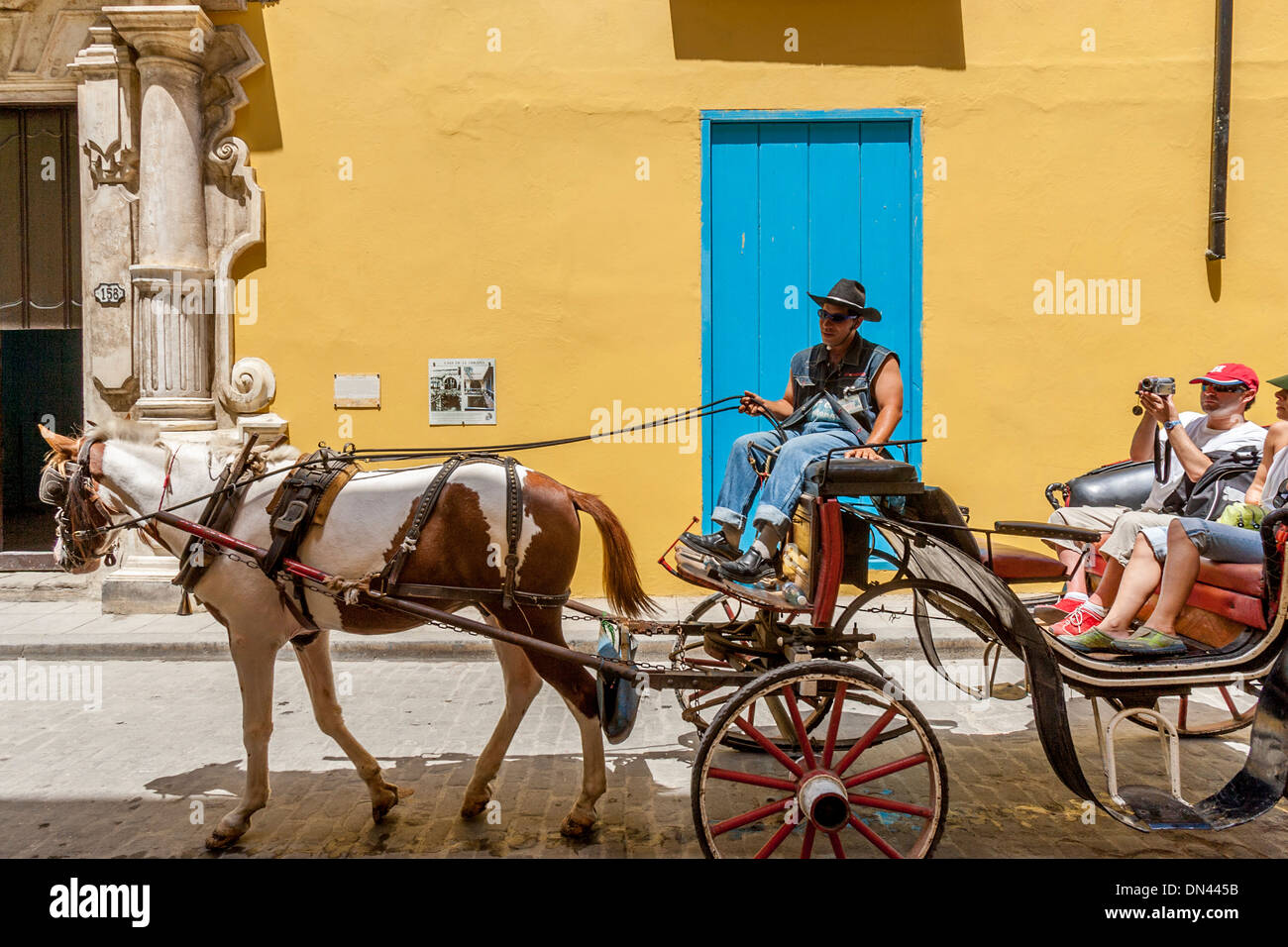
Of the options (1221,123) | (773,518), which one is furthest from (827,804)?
(1221,123)

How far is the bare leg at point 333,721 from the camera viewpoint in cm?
368

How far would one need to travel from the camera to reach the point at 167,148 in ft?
23.7

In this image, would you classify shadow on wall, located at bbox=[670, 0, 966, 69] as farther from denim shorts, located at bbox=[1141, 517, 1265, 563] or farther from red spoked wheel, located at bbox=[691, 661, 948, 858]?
red spoked wheel, located at bbox=[691, 661, 948, 858]

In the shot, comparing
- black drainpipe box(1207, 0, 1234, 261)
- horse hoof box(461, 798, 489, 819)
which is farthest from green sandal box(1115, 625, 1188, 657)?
black drainpipe box(1207, 0, 1234, 261)

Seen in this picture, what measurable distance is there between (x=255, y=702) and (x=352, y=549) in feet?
2.24

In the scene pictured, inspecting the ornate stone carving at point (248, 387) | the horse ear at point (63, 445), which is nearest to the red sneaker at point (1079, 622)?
the horse ear at point (63, 445)

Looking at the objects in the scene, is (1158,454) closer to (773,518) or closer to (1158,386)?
(1158,386)

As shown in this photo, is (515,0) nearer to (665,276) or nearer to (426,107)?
(426,107)

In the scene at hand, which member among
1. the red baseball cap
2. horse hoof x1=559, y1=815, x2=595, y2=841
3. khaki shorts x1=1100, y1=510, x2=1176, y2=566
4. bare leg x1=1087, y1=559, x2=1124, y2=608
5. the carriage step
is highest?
the red baseball cap

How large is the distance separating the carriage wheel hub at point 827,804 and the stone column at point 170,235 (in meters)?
5.97

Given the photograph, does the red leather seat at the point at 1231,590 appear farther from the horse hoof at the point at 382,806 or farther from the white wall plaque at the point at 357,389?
the white wall plaque at the point at 357,389

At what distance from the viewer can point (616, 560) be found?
12.5 ft

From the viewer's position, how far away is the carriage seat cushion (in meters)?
3.21

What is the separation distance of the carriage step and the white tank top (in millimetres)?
1290
